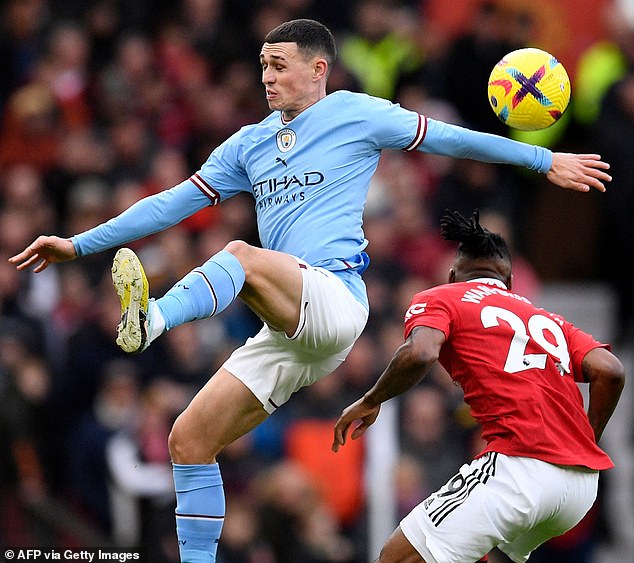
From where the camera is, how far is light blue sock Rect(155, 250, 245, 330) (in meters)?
6.39

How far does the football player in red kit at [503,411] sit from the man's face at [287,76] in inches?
48.7

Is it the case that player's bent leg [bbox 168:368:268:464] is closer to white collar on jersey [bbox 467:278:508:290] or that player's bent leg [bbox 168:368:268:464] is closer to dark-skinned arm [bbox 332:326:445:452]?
dark-skinned arm [bbox 332:326:445:452]

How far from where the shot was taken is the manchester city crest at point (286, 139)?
7.13 meters

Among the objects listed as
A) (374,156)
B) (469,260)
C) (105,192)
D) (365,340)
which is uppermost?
(374,156)

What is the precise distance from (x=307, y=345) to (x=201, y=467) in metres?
0.81

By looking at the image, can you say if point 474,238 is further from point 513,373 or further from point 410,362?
point 410,362

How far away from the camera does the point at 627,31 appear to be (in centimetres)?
1341

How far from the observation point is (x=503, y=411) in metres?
6.65

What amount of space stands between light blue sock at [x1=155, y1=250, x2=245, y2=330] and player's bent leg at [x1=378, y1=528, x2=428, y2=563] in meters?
1.37

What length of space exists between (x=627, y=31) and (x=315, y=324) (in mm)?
7650

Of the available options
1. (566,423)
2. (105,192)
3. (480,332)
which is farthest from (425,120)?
(105,192)

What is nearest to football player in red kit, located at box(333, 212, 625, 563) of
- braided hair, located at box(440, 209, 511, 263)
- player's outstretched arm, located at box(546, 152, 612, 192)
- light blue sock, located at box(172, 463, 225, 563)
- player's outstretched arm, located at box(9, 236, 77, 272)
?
braided hair, located at box(440, 209, 511, 263)

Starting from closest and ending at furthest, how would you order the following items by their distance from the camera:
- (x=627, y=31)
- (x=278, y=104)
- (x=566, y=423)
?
1. (x=566, y=423)
2. (x=278, y=104)
3. (x=627, y=31)

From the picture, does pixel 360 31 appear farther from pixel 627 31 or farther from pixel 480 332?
pixel 480 332
